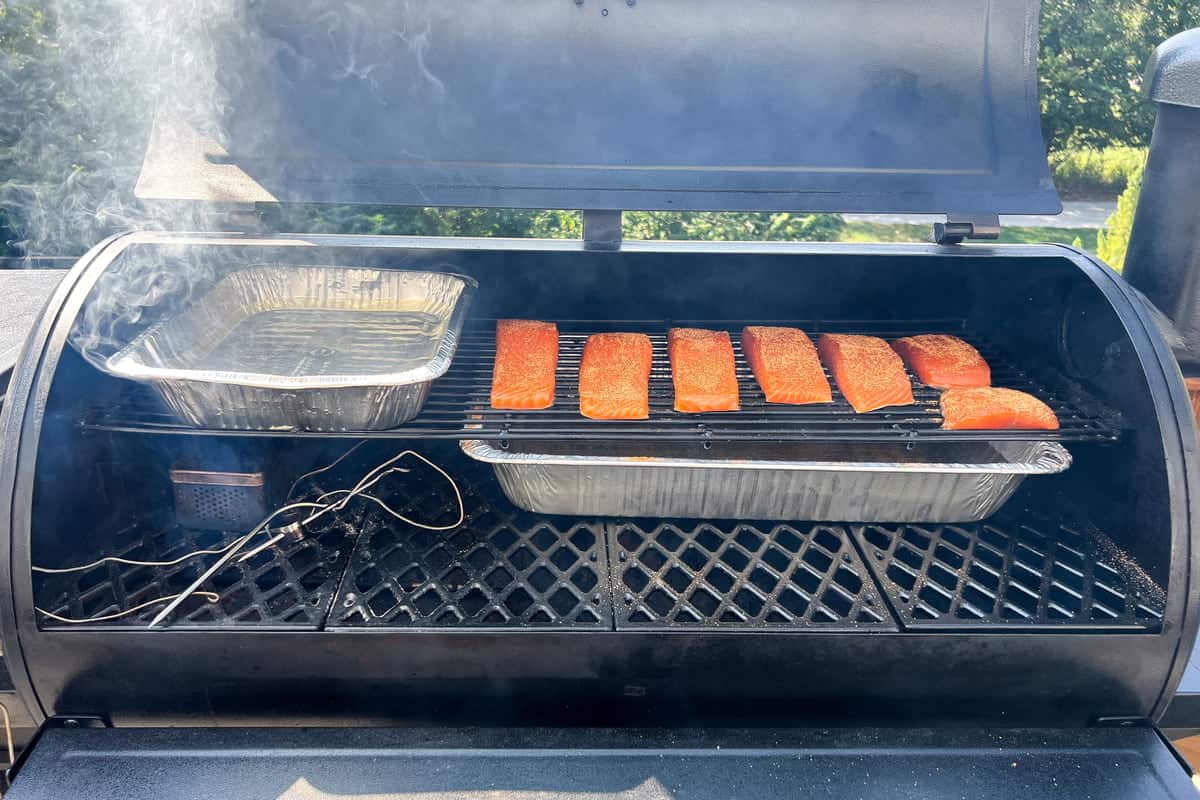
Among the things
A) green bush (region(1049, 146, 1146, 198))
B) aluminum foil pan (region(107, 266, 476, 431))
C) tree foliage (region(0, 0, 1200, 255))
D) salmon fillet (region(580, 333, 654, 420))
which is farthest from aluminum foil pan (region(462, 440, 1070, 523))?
green bush (region(1049, 146, 1146, 198))

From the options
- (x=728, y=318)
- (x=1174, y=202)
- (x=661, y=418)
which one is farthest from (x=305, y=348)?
(x=1174, y=202)

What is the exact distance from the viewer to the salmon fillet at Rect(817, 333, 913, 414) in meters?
2.40

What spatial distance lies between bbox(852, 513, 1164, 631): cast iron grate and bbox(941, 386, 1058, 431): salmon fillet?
0.32m

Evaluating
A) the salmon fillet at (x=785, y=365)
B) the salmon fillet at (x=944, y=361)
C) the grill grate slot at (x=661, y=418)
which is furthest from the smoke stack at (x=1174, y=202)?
the salmon fillet at (x=785, y=365)

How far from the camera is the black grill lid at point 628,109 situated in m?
2.45

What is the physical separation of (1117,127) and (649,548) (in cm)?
1143

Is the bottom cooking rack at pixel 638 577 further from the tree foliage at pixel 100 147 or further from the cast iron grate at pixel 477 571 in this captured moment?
the tree foliage at pixel 100 147

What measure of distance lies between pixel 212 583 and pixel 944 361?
2.31 m

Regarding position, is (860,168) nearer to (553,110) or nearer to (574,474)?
(553,110)

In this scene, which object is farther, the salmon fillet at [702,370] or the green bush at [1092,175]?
the green bush at [1092,175]

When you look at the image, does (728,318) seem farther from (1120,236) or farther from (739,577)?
(1120,236)

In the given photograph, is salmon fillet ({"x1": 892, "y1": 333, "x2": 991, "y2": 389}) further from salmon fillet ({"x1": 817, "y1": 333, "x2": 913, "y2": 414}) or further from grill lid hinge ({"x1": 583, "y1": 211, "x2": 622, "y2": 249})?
grill lid hinge ({"x1": 583, "y1": 211, "x2": 622, "y2": 249})

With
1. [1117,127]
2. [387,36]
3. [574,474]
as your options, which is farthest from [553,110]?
[1117,127]

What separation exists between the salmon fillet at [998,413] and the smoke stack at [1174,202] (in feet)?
2.06
